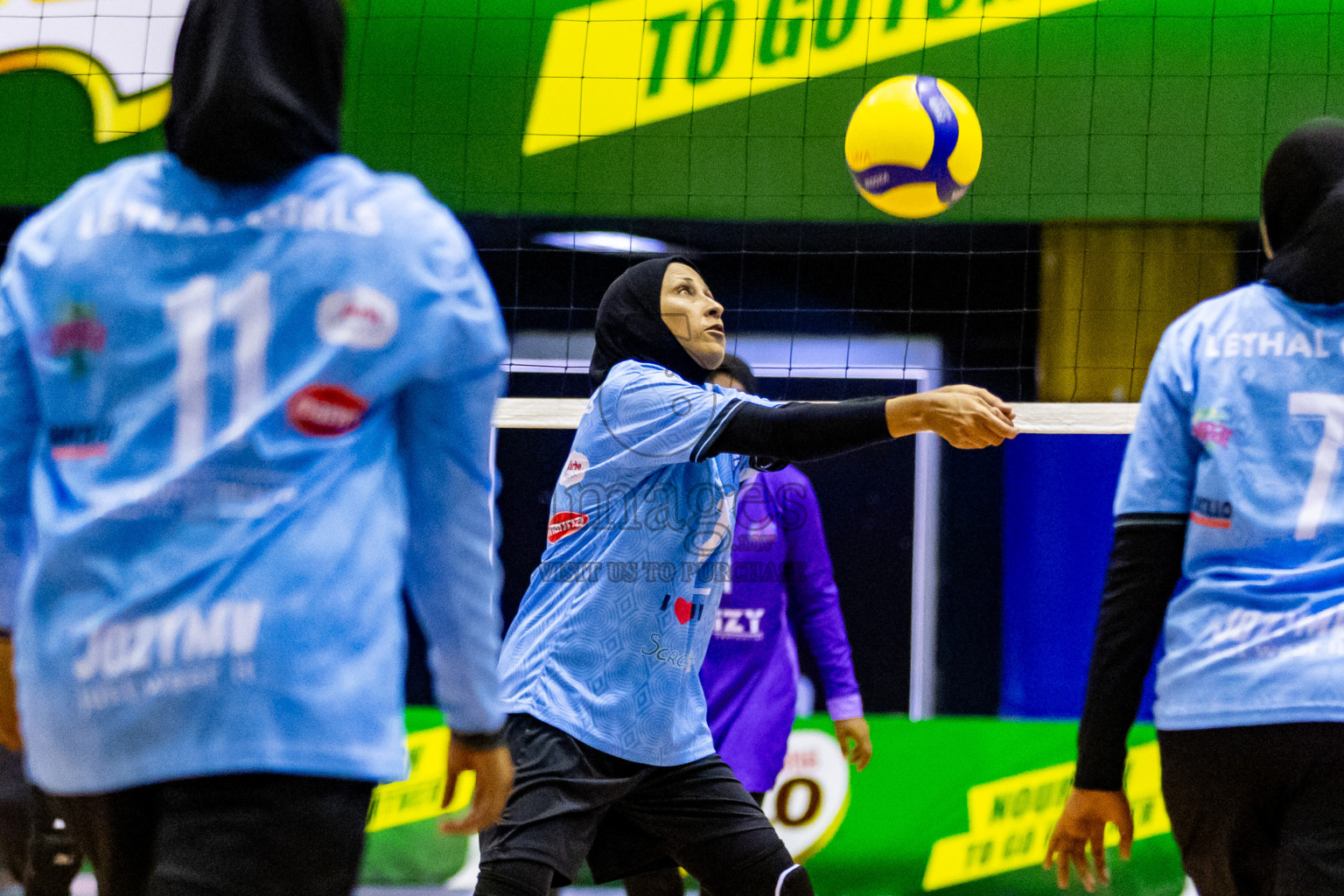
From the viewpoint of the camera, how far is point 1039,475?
19.1ft

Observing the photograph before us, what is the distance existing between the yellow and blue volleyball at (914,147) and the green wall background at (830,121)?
4.51ft

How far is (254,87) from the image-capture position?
1548 mm

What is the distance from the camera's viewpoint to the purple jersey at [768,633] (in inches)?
176

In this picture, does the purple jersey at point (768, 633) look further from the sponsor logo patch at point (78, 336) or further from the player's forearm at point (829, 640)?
the sponsor logo patch at point (78, 336)

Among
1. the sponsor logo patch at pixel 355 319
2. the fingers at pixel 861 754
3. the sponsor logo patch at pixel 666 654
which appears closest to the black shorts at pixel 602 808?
the sponsor logo patch at pixel 666 654

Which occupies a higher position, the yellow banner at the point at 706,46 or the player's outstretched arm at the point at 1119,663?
the yellow banner at the point at 706,46

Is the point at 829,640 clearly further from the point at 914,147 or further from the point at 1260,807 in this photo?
the point at 1260,807

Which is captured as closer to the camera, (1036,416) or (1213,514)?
(1213,514)

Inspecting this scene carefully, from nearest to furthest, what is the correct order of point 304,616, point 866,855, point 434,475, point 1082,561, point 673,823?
point 304,616, point 434,475, point 673,823, point 866,855, point 1082,561

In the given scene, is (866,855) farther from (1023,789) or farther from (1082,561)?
(1082,561)

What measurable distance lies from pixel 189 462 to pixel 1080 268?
15.8ft

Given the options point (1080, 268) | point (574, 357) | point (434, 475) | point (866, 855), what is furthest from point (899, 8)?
point (434, 475)

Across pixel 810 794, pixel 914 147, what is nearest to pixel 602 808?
pixel 914 147

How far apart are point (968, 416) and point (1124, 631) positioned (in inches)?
25.0
